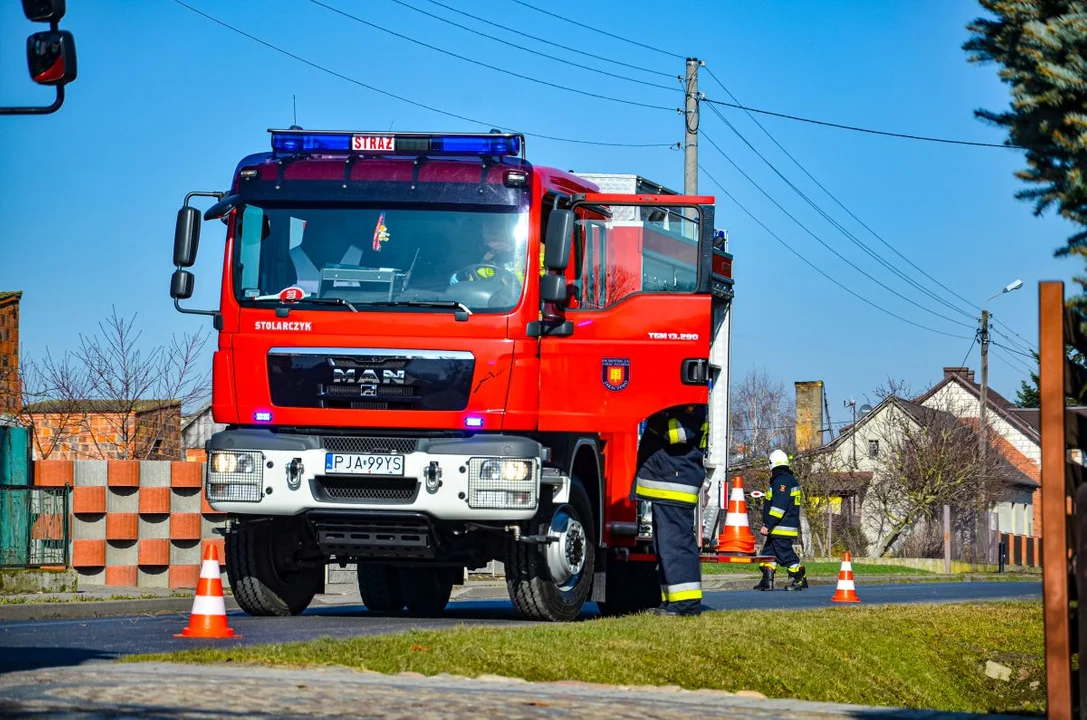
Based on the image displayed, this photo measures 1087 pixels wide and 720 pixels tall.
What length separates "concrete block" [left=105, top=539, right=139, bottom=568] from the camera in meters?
19.5

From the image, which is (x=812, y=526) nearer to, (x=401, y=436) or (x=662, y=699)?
(x=401, y=436)

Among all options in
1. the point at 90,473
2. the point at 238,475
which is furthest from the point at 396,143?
the point at 90,473

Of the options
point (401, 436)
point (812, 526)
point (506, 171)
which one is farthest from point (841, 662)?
point (812, 526)

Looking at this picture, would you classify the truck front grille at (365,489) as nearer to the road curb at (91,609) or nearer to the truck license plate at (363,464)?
the truck license plate at (363,464)

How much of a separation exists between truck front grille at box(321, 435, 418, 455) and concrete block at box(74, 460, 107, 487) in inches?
332

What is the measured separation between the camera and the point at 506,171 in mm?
11969

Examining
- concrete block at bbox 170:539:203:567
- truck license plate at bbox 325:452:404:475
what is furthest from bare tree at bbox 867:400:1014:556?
truck license plate at bbox 325:452:404:475

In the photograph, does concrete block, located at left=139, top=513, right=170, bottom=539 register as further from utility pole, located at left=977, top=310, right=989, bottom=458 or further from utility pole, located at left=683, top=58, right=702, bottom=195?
utility pole, located at left=977, top=310, right=989, bottom=458

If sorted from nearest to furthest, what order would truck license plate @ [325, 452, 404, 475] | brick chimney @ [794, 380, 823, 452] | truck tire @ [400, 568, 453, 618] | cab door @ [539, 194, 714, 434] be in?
1. truck license plate @ [325, 452, 404, 475]
2. cab door @ [539, 194, 714, 434]
3. truck tire @ [400, 568, 453, 618]
4. brick chimney @ [794, 380, 823, 452]

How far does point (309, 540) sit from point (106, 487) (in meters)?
7.77

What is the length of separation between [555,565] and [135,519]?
9.02 m

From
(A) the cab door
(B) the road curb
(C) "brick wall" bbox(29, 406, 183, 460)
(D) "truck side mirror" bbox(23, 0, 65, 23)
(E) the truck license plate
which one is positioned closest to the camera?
(D) "truck side mirror" bbox(23, 0, 65, 23)

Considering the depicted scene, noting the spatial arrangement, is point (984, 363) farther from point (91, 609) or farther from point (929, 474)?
point (91, 609)

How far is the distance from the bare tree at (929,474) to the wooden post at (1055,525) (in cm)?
4984
